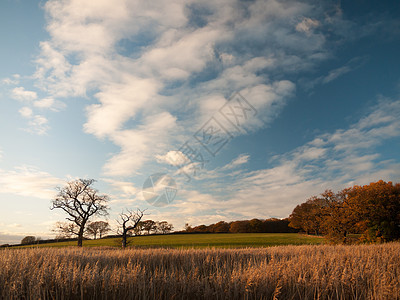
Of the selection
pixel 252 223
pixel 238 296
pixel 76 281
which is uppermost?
pixel 76 281

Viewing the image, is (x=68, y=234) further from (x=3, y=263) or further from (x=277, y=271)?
(x=277, y=271)

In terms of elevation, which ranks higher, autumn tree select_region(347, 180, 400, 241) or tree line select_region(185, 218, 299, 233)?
autumn tree select_region(347, 180, 400, 241)

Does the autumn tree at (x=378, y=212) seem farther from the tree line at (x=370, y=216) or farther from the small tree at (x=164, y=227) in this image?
the small tree at (x=164, y=227)

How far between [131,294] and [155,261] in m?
6.34

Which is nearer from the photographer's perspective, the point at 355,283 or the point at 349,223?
the point at 355,283

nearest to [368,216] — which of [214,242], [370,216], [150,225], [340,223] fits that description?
[370,216]

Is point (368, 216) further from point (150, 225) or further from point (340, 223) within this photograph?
point (150, 225)

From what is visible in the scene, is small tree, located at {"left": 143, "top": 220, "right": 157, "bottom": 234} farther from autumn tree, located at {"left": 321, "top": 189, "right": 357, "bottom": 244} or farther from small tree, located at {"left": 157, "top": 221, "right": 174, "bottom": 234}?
autumn tree, located at {"left": 321, "top": 189, "right": 357, "bottom": 244}

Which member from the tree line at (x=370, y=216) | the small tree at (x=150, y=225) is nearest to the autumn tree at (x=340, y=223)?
the tree line at (x=370, y=216)

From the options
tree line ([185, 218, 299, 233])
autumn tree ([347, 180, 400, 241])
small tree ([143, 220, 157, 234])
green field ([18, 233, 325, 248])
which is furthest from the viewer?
tree line ([185, 218, 299, 233])

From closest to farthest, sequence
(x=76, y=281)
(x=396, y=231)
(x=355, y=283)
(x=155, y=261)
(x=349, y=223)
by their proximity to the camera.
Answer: (x=76, y=281) < (x=355, y=283) < (x=155, y=261) < (x=396, y=231) < (x=349, y=223)

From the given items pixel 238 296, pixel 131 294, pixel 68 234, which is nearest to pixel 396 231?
pixel 238 296

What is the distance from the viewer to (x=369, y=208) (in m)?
25.3

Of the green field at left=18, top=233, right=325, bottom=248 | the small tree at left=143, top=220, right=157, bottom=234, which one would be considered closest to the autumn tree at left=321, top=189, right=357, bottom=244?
the green field at left=18, top=233, right=325, bottom=248
